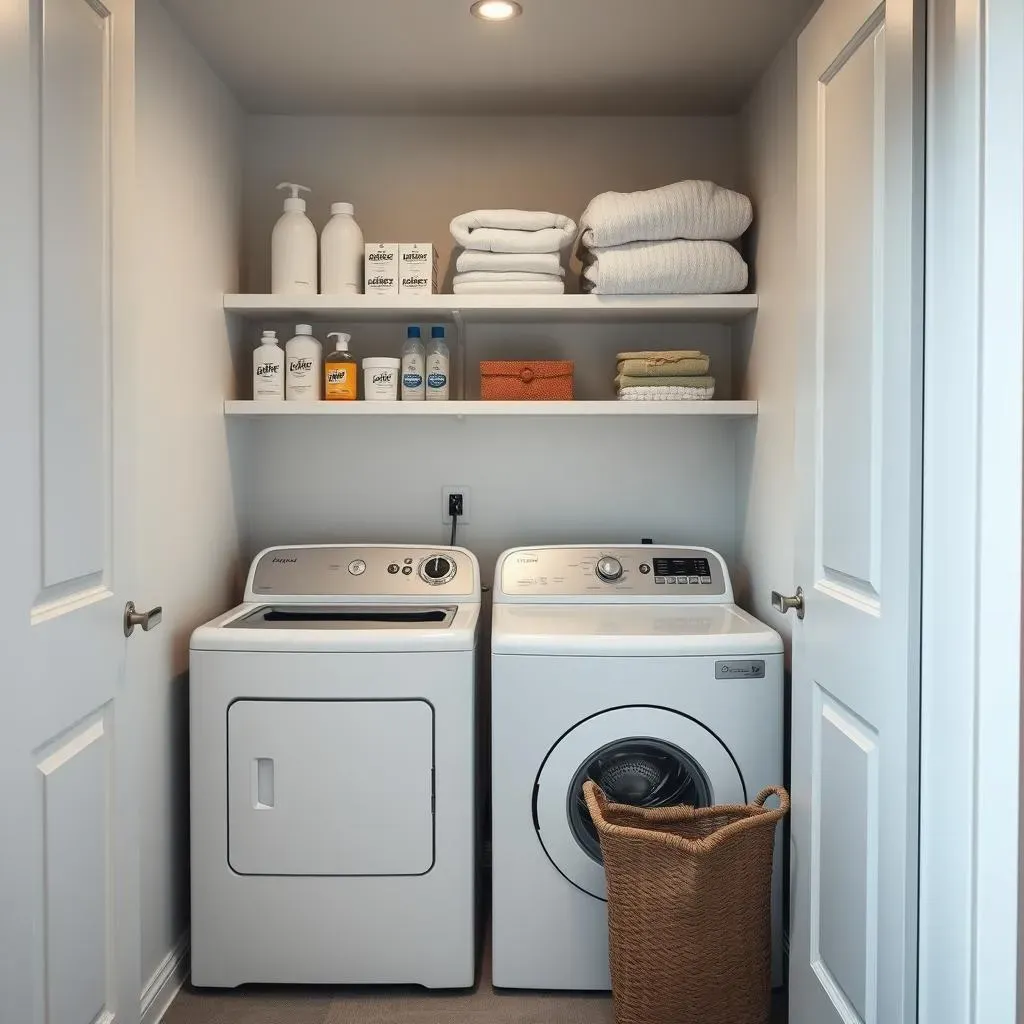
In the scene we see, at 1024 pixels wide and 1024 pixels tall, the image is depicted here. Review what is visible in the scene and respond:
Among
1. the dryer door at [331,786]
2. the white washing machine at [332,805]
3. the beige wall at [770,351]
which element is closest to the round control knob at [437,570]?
the white washing machine at [332,805]

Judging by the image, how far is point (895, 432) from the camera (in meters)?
1.36

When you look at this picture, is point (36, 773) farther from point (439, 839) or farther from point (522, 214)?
point (522, 214)

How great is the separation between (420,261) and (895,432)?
4.74ft

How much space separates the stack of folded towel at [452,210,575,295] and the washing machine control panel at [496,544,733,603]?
70 cm

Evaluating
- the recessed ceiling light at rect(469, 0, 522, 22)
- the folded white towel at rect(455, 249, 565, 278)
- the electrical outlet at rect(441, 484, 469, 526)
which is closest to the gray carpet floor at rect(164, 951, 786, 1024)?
the electrical outlet at rect(441, 484, 469, 526)

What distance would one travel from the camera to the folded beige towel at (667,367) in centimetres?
243

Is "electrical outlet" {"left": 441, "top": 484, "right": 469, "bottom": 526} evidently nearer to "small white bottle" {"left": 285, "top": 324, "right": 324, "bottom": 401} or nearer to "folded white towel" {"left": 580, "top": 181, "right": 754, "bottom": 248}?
"small white bottle" {"left": 285, "top": 324, "right": 324, "bottom": 401}

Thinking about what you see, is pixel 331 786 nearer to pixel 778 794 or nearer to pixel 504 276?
pixel 778 794

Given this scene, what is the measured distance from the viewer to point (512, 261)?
240cm

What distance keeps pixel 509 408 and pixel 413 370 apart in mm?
289

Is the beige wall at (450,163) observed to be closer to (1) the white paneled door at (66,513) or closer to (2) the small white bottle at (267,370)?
(2) the small white bottle at (267,370)

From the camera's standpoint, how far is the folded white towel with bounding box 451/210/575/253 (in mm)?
2387

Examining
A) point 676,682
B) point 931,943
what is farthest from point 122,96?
point 931,943

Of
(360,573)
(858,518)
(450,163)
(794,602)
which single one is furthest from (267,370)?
(858,518)
